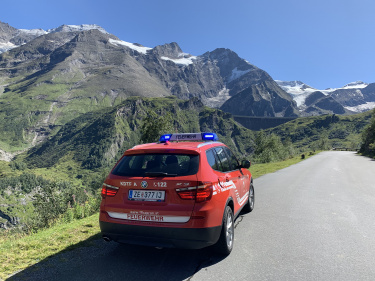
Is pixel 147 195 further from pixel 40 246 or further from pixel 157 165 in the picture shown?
pixel 40 246

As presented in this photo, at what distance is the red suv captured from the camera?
3963 mm

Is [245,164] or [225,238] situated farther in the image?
[245,164]

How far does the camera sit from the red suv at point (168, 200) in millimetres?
3963

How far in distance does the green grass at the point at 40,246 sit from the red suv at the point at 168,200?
1.39 meters

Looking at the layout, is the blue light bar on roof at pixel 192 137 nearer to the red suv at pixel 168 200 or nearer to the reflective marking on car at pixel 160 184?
the red suv at pixel 168 200

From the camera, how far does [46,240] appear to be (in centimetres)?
543

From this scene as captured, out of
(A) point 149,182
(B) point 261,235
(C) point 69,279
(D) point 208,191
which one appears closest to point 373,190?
(B) point 261,235

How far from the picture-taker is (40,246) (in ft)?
16.6

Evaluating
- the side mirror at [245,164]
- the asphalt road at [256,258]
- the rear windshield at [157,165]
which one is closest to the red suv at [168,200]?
the rear windshield at [157,165]

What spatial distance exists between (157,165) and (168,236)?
119 cm

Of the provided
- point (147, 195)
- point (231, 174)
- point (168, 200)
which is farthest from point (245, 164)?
point (147, 195)

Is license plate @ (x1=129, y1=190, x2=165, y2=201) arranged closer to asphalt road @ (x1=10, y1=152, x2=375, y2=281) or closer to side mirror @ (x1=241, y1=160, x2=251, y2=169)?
asphalt road @ (x1=10, y1=152, x2=375, y2=281)

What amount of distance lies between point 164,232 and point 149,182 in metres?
0.83

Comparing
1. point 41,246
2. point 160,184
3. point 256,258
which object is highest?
point 160,184
